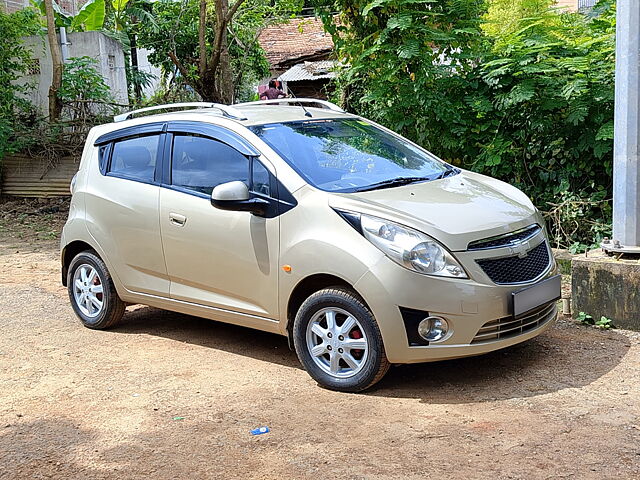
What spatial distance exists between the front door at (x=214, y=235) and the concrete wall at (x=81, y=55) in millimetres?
10005

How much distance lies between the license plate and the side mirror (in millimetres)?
1776

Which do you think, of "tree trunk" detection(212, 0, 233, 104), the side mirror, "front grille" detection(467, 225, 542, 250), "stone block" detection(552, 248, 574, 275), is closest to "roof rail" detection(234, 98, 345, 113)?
the side mirror

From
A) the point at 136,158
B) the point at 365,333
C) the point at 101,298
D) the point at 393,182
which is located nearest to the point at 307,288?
the point at 365,333

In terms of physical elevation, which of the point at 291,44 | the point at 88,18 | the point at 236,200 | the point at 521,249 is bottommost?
the point at 521,249

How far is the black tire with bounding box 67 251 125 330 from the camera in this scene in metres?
6.86

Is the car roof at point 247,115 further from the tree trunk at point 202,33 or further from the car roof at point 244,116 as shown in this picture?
the tree trunk at point 202,33

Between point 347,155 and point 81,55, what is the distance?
38.5 ft

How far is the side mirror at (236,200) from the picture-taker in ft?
18.0

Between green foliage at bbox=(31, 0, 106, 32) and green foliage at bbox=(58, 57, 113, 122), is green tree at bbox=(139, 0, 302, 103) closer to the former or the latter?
green foliage at bbox=(31, 0, 106, 32)

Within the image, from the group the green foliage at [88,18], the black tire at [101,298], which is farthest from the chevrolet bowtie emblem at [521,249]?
the green foliage at [88,18]

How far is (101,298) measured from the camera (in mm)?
6996

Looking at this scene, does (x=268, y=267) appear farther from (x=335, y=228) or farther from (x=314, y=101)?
(x=314, y=101)

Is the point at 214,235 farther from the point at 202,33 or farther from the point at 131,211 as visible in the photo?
the point at 202,33

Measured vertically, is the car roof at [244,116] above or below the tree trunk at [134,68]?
below
